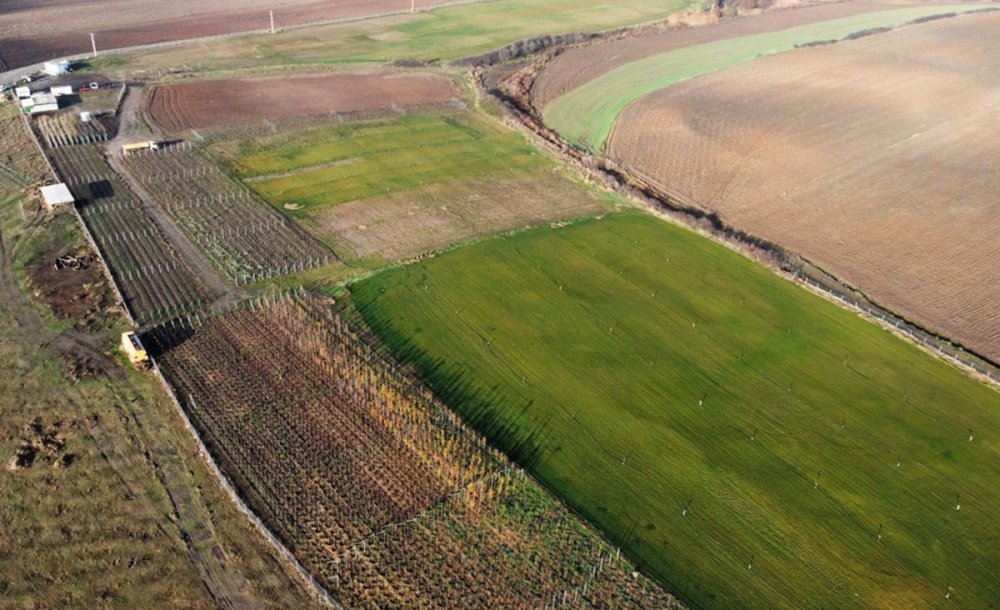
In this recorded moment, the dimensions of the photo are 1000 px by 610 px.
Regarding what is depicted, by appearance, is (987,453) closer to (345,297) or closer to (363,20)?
(345,297)

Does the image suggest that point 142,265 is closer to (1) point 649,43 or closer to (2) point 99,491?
(2) point 99,491

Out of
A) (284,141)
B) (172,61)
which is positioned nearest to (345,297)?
(284,141)

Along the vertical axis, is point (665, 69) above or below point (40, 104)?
below

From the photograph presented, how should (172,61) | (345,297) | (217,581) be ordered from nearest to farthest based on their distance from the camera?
(217,581)
(345,297)
(172,61)

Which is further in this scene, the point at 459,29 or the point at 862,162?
the point at 459,29

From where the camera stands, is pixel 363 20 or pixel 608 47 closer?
pixel 608 47

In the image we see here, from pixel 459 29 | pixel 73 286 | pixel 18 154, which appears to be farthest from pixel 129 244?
pixel 459 29
